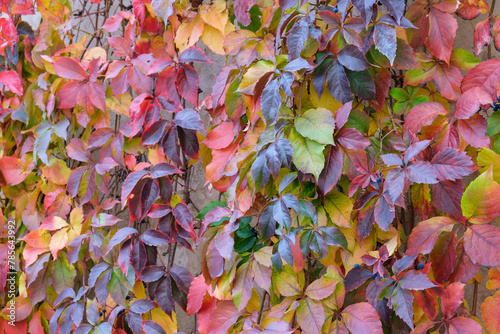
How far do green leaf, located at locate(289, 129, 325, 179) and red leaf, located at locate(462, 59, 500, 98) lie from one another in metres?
0.31

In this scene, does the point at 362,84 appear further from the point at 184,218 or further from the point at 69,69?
the point at 69,69

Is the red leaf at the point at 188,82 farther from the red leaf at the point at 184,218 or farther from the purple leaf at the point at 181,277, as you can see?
the purple leaf at the point at 181,277

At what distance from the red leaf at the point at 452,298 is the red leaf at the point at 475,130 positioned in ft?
0.83

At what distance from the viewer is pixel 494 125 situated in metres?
0.74

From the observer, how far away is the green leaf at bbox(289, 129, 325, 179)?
2.38ft

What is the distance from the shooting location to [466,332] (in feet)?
2.17

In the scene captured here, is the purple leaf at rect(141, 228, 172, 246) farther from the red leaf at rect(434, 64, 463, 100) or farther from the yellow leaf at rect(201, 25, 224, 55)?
the red leaf at rect(434, 64, 463, 100)

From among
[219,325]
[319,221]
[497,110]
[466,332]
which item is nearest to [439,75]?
[497,110]

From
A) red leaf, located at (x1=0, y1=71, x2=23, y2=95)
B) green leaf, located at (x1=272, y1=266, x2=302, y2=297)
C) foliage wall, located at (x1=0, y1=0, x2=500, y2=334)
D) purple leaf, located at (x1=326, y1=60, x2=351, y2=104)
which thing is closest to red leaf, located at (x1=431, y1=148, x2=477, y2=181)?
foliage wall, located at (x1=0, y1=0, x2=500, y2=334)

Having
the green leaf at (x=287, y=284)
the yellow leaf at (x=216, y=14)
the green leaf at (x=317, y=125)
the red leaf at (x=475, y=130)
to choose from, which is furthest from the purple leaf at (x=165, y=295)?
the red leaf at (x=475, y=130)

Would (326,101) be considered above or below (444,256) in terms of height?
above

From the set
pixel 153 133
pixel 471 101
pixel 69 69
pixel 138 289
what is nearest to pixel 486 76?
pixel 471 101

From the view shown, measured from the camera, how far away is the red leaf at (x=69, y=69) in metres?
1.20

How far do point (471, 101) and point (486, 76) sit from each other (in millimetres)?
62
